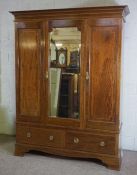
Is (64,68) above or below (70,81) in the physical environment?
above

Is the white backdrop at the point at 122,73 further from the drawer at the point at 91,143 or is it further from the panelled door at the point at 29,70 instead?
the panelled door at the point at 29,70

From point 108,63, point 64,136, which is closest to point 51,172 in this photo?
point 64,136

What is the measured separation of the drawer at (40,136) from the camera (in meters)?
3.31

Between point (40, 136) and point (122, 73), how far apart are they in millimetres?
1357

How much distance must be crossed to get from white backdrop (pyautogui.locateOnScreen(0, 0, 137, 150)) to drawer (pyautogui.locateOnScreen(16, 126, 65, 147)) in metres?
0.86

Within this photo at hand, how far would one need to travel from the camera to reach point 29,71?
11.0 feet

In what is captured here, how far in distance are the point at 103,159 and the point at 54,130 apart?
701 millimetres

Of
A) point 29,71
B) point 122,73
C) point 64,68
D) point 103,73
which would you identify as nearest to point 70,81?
point 64,68

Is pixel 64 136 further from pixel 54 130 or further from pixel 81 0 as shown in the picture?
pixel 81 0

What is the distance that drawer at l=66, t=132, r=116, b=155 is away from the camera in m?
3.10

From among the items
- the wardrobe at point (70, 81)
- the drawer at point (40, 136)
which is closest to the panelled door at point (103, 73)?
the wardrobe at point (70, 81)

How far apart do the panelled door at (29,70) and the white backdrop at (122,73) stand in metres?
0.82

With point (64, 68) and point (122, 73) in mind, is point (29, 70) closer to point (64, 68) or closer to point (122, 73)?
point (64, 68)

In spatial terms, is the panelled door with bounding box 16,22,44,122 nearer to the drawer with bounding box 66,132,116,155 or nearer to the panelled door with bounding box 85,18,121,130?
the drawer with bounding box 66,132,116,155
